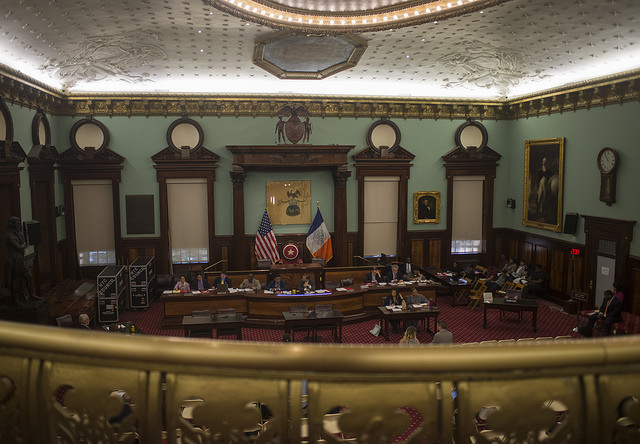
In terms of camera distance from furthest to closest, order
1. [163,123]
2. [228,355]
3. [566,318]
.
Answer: [163,123]
[566,318]
[228,355]

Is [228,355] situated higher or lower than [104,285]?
higher

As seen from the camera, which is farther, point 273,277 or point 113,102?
point 113,102

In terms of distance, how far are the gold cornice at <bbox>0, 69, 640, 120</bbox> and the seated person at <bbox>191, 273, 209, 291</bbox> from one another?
609cm

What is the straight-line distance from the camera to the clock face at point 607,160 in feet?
43.0

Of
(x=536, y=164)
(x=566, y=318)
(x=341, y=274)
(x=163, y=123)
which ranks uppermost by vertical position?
(x=163, y=123)

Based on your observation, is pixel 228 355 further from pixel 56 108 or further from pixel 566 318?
pixel 56 108

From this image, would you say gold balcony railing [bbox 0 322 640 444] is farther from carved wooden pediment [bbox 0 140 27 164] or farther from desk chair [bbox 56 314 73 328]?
carved wooden pediment [bbox 0 140 27 164]

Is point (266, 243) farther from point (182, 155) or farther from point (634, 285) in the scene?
point (634, 285)

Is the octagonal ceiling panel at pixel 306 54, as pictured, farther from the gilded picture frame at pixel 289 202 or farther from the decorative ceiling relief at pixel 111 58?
the gilded picture frame at pixel 289 202

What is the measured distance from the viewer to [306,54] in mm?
13242

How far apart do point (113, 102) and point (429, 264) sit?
12.7 metres

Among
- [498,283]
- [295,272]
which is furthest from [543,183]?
[295,272]

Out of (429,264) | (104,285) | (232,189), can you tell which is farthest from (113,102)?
(429,264)

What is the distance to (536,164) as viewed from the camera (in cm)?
1662
